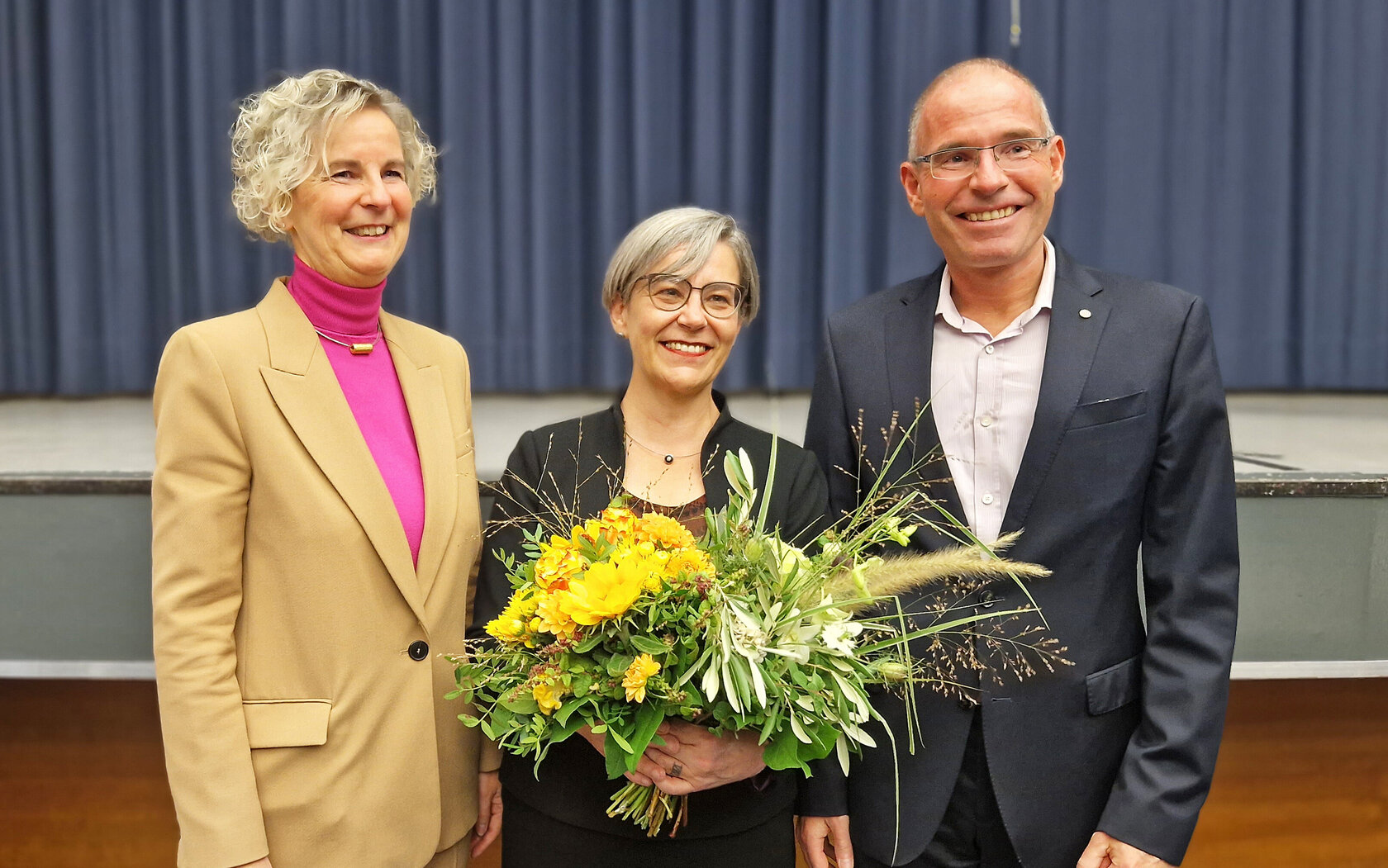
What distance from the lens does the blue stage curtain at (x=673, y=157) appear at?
13.8 feet

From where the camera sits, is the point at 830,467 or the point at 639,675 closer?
the point at 639,675

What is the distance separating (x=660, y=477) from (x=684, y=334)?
0.21 m

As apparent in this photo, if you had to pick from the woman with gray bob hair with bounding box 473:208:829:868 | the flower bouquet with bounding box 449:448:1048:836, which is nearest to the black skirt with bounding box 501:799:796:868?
the woman with gray bob hair with bounding box 473:208:829:868

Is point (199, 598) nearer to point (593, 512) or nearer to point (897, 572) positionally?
point (593, 512)

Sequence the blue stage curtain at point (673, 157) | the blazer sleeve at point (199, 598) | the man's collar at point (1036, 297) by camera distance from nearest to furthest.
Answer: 1. the blazer sleeve at point (199, 598)
2. the man's collar at point (1036, 297)
3. the blue stage curtain at point (673, 157)

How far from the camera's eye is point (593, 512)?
154 cm

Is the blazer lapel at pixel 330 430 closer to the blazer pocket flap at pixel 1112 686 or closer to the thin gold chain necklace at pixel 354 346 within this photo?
the thin gold chain necklace at pixel 354 346

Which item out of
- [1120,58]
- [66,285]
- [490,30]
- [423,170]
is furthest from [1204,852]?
[66,285]

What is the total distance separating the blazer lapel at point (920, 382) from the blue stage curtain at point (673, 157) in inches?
100

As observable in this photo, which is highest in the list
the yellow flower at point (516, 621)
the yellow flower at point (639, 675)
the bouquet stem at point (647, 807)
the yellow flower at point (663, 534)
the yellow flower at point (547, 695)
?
the yellow flower at point (663, 534)

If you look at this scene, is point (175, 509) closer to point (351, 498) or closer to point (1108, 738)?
point (351, 498)

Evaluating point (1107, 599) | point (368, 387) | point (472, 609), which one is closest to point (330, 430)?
point (368, 387)

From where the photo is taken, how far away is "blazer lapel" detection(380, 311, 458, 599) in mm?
1429

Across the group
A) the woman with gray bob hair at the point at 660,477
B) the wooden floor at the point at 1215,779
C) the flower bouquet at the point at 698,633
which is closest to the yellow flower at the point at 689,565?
the flower bouquet at the point at 698,633
